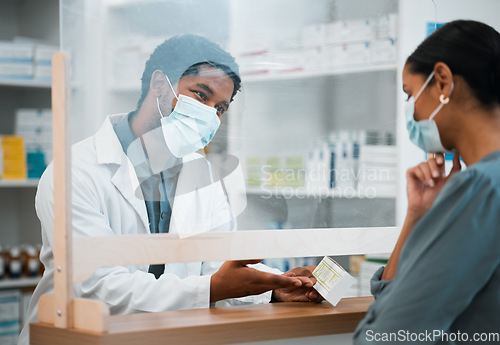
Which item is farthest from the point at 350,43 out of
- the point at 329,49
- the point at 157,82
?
the point at 157,82

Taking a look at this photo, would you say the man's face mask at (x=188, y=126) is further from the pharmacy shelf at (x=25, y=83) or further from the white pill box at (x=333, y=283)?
the pharmacy shelf at (x=25, y=83)

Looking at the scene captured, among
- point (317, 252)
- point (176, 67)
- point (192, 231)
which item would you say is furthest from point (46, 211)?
point (317, 252)

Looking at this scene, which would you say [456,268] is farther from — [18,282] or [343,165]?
[18,282]

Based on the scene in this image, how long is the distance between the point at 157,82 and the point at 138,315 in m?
0.53

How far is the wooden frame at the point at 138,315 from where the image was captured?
44.5 inches

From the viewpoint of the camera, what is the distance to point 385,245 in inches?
59.1

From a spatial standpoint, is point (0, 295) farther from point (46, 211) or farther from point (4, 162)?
point (46, 211)

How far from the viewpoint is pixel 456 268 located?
38.5 inches

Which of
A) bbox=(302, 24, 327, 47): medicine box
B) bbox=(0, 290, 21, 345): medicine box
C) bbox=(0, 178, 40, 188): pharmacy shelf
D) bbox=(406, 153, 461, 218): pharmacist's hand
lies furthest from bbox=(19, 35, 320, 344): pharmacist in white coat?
bbox=(0, 290, 21, 345): medicine box

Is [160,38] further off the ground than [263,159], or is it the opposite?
[160,38]

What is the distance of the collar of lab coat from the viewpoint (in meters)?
1.26

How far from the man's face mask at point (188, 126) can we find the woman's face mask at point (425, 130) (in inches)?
18.2

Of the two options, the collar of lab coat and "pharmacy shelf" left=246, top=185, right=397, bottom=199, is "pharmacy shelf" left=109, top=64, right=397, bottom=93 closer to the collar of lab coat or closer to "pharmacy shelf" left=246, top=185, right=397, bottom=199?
the collar of lab coat

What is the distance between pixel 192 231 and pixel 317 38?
23.5 inches
